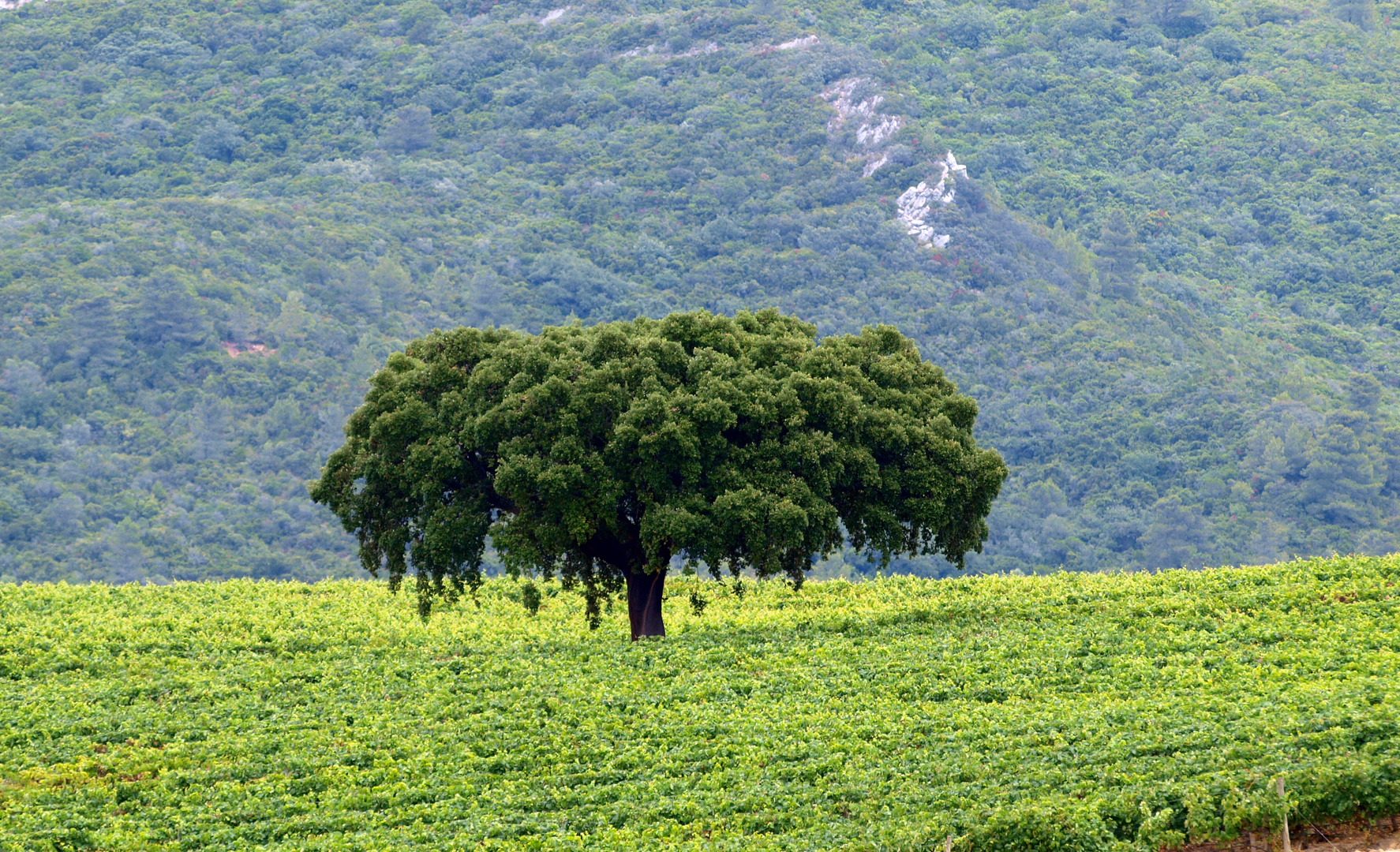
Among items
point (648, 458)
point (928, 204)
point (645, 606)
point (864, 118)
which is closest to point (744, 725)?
point (648, 458)

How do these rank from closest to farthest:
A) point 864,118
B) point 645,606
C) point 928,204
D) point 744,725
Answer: point 744,725 < point 645,606 < point 928,204 < point 864,118

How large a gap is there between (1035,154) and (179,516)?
121862 mm

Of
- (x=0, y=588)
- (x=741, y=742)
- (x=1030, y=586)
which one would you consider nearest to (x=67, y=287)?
(x=0, y=588)

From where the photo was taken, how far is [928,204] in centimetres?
17150

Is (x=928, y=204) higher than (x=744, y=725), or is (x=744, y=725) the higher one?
(x=928, y=204)

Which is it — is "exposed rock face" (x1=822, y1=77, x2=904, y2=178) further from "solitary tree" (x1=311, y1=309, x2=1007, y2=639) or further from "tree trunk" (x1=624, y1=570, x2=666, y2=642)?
"tree trunk" (x1=624, y1=570, x2=666, y2=642)

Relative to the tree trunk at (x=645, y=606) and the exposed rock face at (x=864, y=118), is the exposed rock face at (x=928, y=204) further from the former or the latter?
A: the tree trunk at (x=645, y=606)

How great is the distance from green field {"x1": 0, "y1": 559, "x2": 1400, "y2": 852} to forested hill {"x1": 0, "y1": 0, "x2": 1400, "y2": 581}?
72.9 m

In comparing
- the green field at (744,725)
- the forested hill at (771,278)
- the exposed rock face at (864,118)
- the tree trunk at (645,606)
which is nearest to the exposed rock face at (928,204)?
the forested hill at (771,278)

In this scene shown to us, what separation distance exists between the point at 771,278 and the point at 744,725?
466 ft

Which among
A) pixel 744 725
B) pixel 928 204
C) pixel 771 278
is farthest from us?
pixel 928 204

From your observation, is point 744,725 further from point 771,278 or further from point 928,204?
point 928,204

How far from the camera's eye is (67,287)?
13538cm

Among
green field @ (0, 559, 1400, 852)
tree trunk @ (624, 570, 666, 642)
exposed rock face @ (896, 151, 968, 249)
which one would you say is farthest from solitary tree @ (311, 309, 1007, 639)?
exposed rock face @ (896, 151, 968, 249)
